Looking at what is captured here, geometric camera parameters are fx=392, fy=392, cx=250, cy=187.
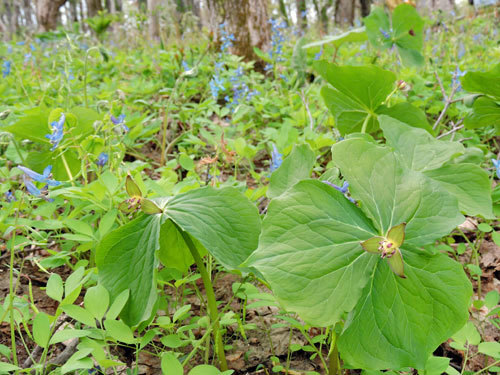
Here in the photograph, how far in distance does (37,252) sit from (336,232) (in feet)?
4.78

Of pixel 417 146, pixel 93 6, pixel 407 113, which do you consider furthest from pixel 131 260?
pixel 93 6

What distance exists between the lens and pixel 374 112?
1.68 m

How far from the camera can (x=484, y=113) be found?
5.25 feet

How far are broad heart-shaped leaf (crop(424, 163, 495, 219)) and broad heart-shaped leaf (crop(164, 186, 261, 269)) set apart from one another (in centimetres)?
60

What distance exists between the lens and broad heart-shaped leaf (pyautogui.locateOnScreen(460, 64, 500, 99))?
1.41 m

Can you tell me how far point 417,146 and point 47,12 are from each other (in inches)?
614

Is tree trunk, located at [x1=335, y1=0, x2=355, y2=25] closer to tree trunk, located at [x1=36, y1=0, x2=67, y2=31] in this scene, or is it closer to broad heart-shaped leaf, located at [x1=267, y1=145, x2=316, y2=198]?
tree trunk, located at [x1=36, y1=0, x2=67, y2=31]

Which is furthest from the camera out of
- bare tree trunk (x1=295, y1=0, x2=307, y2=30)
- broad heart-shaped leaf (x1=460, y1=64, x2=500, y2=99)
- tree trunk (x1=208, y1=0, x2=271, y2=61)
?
bare tree trunk (x1=295, y1=0, x2=307, y2=30)

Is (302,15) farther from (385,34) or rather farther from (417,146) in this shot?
(417,146)

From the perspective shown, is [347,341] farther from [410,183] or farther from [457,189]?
[457,189]

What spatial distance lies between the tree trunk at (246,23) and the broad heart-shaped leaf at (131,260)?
4341 millimetres

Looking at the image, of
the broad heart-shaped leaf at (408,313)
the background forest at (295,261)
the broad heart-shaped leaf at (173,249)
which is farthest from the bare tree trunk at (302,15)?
the broad heart-shaped leaf at (408,313)

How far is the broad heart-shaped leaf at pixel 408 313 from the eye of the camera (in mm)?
833

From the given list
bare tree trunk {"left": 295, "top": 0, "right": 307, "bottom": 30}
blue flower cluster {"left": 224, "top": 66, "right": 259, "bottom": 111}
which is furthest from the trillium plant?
bare tree trunk {"left": 295, "top": 0, "right": 307, "bottom": 30}
